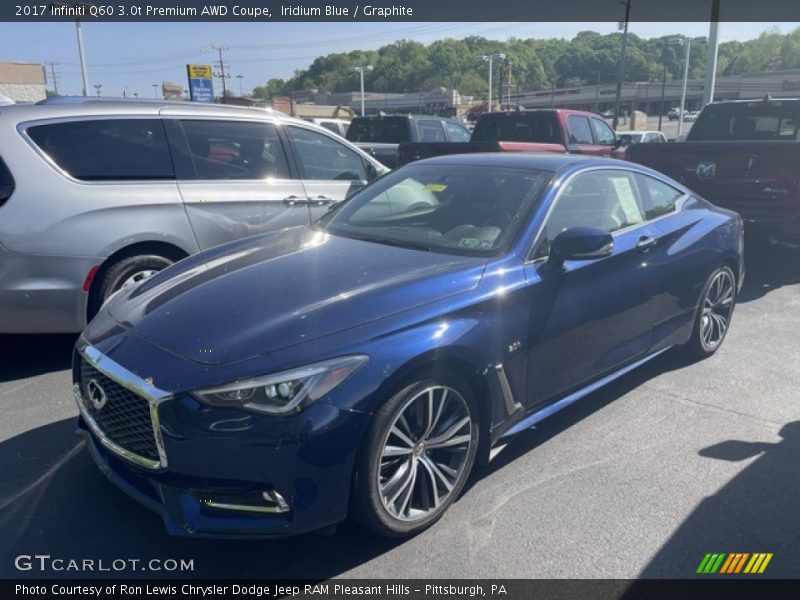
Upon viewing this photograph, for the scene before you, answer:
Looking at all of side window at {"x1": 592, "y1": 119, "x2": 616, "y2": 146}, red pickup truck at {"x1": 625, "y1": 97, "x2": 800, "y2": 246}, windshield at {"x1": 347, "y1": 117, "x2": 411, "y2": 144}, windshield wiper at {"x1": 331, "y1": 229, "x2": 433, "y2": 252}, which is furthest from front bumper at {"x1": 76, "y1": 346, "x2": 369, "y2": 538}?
windshield at {"x1": 347, "y1": 117, "x2": 411, "y2": 144}

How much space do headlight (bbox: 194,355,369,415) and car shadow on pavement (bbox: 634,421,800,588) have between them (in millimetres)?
1548

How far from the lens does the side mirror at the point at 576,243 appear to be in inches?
131

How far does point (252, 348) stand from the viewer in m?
2.52

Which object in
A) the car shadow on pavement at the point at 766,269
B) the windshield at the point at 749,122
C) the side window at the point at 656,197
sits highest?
the windshield at the point at 749,122

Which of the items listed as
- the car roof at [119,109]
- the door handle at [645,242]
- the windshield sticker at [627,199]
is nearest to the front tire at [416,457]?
the door handle at [645,242]

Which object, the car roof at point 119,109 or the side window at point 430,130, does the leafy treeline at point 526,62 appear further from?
the car roof at point 119,109

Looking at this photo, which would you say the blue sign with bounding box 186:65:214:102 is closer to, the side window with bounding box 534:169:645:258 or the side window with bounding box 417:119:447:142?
the side window with bounding box 417:119:447:142

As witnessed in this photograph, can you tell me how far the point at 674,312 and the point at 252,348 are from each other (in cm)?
315

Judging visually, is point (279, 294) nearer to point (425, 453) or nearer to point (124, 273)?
point (425, 453)

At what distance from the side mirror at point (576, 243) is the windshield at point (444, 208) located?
0.23 metres

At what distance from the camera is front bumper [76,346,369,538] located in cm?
237

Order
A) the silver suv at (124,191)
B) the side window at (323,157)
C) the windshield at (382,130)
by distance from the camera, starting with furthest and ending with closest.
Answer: the windshield at (382,130) → the side window at (323,157) → the silver suv at (124,191)

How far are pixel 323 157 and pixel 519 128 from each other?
246 inches

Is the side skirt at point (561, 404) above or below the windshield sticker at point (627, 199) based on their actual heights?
below
